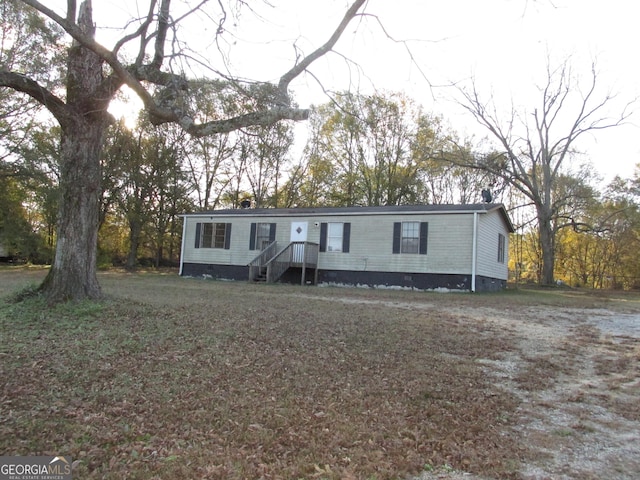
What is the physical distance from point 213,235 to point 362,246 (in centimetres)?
703

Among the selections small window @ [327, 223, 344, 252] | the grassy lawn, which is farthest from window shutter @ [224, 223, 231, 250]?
the grassy lawn

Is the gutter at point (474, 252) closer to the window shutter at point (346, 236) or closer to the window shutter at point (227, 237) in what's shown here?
the window shutter at point (346, 236)

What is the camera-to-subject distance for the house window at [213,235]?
20.3 m

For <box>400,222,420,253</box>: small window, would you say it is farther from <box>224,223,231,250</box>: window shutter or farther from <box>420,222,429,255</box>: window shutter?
<box>224,223,231,250</box>: window shutter

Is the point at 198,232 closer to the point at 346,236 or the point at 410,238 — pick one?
the point at 346,236

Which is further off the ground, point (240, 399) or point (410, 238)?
point (410, 238)

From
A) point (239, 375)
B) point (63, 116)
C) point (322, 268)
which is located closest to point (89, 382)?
point (239, 375)

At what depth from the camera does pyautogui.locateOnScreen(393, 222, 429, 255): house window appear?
1669 cm

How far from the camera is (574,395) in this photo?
4.21 m

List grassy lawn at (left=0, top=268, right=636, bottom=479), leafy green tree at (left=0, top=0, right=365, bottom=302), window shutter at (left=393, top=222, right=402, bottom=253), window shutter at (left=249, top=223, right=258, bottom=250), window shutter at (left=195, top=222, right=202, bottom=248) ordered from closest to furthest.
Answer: grassy lawn at (left=0, top=268, right=636, bottom=479), leafy green tree at (left=0, top=0, right=365, bottom=302), window shutter at (left=393, top=222, right=402, bottom=253), window shutter at (left=249, top=223, right=258, bottom=250), window shutter at (left=195, top=222, right=202, bottom=248)

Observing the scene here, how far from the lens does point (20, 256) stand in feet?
95.5

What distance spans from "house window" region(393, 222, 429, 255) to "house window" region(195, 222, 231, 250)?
7.47 meters

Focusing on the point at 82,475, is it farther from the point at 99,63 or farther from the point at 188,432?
the point at 99,63

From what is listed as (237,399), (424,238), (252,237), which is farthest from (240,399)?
(252,237)
